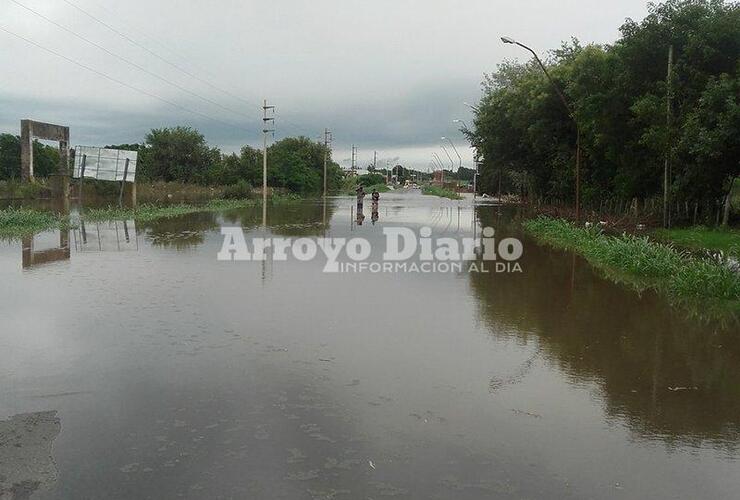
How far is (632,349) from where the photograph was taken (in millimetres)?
8172

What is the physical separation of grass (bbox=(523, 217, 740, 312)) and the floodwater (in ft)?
2.81

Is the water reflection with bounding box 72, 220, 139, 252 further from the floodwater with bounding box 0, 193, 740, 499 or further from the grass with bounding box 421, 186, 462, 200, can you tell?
the grass with bounding box 421, 186, 462, 200

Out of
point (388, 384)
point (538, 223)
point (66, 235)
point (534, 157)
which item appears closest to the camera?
point (388, 384)

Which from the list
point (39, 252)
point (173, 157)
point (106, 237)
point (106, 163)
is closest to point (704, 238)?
point (39, 252)

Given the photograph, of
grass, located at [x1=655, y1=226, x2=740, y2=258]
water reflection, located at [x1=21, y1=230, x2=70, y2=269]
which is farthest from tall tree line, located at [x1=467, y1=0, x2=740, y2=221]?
water reflection, located at [x1=21, y1=230, x2=70, y2=269]

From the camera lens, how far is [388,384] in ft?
21.3

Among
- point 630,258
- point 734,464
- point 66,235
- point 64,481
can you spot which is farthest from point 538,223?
point 64,481

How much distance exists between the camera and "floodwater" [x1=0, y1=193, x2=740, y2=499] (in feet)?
14.7

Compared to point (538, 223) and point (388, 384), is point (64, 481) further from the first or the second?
point (538, 223)

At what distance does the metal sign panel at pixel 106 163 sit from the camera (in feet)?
134

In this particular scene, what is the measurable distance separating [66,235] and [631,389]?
20627 mm

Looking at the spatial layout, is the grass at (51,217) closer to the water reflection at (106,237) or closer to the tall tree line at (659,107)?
the water reflection at (106,237)

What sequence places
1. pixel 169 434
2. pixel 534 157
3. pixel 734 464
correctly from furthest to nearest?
1. pixel 534 157
2. pixel 169 434
3. pixel 734 464

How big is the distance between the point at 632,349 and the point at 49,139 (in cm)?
4444
